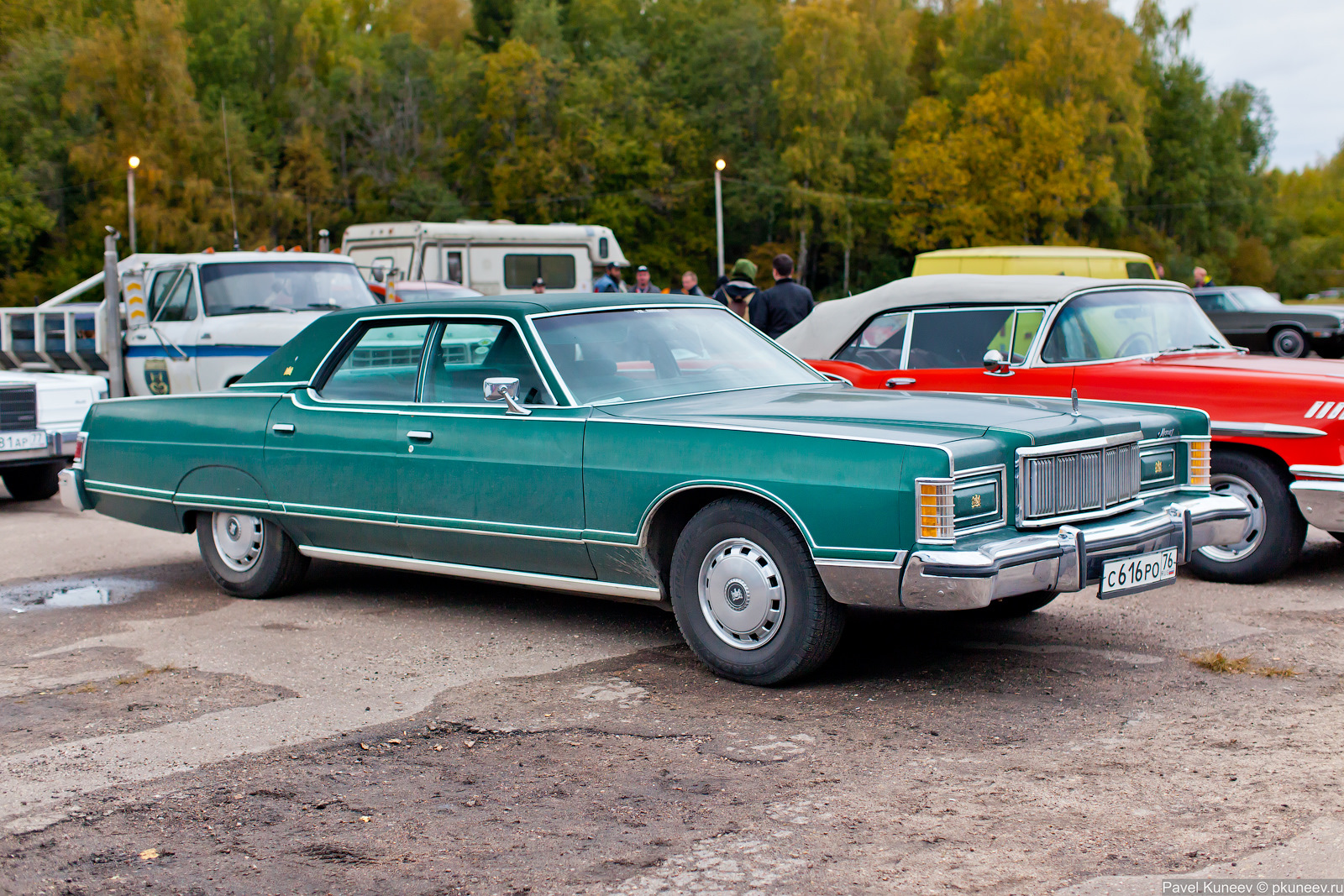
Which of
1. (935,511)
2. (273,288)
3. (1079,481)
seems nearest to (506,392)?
(935,511)

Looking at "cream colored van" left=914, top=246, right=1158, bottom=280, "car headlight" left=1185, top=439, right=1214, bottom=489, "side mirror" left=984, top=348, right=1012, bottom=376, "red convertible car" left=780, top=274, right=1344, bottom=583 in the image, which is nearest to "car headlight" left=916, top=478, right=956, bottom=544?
"red convertible car" left=780, top=274, right=1344, bottom=583

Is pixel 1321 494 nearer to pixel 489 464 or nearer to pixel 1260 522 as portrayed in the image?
pixel 1260 522

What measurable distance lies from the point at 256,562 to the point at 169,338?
7176 mm

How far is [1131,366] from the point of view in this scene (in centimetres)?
758

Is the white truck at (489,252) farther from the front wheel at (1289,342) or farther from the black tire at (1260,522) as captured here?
the black tire at (1260,522)

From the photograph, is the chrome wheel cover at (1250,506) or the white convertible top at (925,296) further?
the white convertible top at (925,296)

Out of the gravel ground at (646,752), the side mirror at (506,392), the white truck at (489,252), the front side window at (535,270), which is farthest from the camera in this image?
the front side window at (535,270)

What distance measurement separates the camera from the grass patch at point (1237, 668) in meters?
5.29

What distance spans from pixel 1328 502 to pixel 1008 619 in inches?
70.5

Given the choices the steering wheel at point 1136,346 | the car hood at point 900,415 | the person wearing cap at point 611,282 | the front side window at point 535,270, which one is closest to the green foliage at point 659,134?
the front side window at point 535,270

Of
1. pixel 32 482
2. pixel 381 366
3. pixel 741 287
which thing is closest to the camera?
pixel 381 366

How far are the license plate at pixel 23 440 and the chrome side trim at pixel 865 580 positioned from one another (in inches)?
305

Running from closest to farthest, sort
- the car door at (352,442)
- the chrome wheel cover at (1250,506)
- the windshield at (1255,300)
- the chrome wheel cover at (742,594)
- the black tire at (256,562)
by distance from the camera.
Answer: the chrome wheel cover at (742,594) < the car door at (352,442) < the black tire at (256,562) < the chrome wheel cover at (1250,506) < the windshield at (1255,300)

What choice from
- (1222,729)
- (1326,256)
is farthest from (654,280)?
(1326,256)
